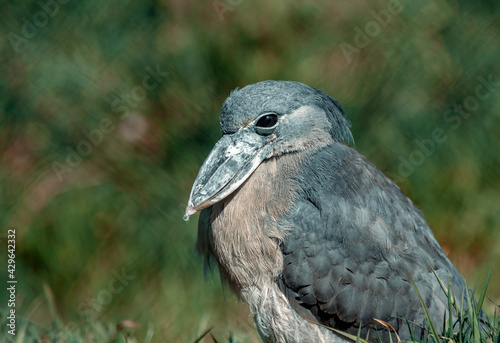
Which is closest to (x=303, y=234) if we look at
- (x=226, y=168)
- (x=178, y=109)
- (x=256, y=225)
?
(x=256, y=225)

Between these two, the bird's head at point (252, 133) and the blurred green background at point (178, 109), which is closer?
the bird's head at point (252, 133)

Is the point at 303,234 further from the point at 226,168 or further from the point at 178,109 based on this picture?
the point at 178,109

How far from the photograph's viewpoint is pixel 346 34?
6520 millimetres

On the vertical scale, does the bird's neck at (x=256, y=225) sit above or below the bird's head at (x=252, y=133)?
below

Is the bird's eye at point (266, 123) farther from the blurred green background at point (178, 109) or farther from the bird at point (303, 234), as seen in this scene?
the blurred green background at point (178, 109)

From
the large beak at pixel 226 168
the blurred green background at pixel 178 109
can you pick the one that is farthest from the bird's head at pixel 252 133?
the blurred green background at pixel 178 109

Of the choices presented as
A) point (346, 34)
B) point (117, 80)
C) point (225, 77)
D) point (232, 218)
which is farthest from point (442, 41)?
point (232, 218)

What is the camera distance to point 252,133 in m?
3.76

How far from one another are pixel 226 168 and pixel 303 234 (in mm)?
568

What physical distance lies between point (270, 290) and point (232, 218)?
1.53 ft

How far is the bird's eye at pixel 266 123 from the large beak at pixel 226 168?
41 millimetres

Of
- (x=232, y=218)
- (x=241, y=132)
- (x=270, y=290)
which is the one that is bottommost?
(x=270, y=290)

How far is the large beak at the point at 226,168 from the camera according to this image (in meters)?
3.71

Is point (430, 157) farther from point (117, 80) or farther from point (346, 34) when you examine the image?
point (117, 80)
